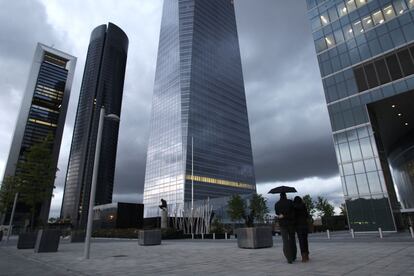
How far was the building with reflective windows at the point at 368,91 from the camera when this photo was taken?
30016 millimetres

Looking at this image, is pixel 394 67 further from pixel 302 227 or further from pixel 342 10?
pixel 302 227

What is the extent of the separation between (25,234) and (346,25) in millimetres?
42375

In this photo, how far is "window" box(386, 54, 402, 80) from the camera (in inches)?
1200

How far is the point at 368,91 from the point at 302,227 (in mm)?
30256

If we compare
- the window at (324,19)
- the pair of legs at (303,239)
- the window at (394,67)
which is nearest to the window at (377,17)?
the window at (394,67)

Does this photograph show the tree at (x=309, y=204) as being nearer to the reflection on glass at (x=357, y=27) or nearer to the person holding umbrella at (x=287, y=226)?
the reflection on glass at (x=357, y=27)

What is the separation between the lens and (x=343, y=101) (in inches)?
1364

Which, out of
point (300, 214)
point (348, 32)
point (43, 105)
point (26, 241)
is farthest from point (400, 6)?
point (43, 105)

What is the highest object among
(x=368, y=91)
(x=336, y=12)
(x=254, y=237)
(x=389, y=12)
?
(x=336, y=12)

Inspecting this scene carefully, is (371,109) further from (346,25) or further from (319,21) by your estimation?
(319,21)

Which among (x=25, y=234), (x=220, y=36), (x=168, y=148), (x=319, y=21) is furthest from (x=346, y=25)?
(x=220, y=36)

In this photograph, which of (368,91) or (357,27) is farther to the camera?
(357,27)

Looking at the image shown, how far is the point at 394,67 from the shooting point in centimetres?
3078

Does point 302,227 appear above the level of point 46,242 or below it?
above
